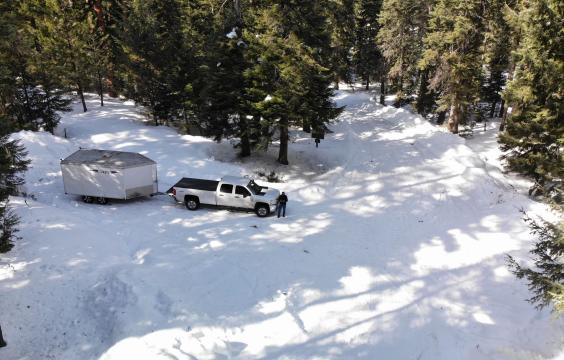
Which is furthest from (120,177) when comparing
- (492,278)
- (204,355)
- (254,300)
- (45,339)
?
(492,278)

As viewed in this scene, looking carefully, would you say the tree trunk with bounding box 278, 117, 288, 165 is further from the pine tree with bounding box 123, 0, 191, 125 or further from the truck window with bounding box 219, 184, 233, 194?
the pine tree with bounding box 123, 0, 191, 125

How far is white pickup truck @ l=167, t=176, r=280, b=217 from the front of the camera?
18.5 metres

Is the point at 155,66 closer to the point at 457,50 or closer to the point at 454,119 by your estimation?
the point at 457,50

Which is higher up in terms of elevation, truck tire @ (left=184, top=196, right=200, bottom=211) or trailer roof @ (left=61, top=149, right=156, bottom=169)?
trailer roof @ (left=61, top=149, right=156, bottom=169)

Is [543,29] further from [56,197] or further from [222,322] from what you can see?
[56,197]

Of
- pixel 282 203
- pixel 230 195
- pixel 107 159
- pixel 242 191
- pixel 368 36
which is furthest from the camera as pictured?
pixel 368 36

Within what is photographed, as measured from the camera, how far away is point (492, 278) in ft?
48.3

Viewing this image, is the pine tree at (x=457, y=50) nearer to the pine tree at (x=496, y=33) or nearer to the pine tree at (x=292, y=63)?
the pine tree at (x=496, y=33)

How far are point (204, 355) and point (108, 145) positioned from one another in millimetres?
20218

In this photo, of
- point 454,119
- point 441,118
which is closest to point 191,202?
point 454,119

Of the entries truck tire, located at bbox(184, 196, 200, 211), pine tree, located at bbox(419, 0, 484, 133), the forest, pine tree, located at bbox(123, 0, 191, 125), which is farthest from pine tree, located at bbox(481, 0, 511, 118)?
truck tire, located at bbox(184, 196, 200, 211)

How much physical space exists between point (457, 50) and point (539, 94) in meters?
10.2

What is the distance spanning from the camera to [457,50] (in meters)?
31.3

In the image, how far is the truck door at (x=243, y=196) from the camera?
60.9 ft
